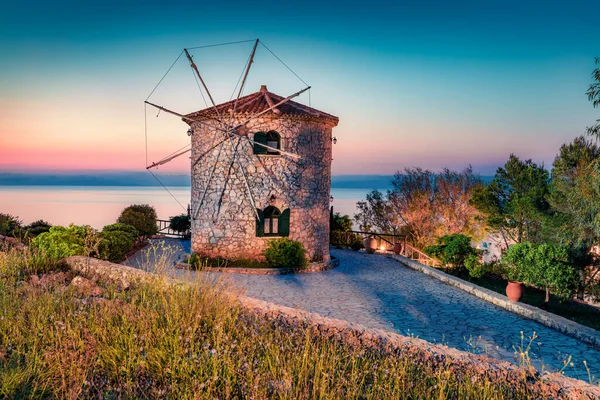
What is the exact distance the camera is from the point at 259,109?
14.7 m

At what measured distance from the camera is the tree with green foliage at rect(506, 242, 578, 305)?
1066 centimetres

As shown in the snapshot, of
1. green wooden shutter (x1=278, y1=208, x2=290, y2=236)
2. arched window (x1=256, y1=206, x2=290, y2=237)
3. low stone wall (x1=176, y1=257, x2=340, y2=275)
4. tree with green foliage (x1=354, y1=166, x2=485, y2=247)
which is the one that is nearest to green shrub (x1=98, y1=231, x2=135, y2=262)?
low stone wall (x1=176, y1=257, x2=340, y2=275)

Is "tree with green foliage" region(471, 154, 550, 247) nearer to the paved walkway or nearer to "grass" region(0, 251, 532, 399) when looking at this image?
the paved walkway

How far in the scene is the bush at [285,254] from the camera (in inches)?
571

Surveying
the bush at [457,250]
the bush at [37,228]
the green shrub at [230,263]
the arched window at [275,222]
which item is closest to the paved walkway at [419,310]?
the green shrub at [230,263]

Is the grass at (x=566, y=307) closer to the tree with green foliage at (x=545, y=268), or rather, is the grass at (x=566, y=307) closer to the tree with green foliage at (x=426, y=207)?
the tree with green foliage at (x=545, y=268)

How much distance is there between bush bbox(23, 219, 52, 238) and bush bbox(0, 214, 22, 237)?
1.18 ft

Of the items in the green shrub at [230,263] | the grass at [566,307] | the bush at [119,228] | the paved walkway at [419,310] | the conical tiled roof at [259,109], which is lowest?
the grass at [566,307]

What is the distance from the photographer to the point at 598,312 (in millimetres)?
14641

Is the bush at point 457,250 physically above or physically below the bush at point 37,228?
below

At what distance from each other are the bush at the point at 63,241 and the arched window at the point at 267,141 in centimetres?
611

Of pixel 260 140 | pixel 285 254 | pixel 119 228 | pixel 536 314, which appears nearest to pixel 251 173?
pixel 260 140

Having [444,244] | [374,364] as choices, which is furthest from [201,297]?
[444,244]

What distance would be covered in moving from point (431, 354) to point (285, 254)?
9.17 meters
